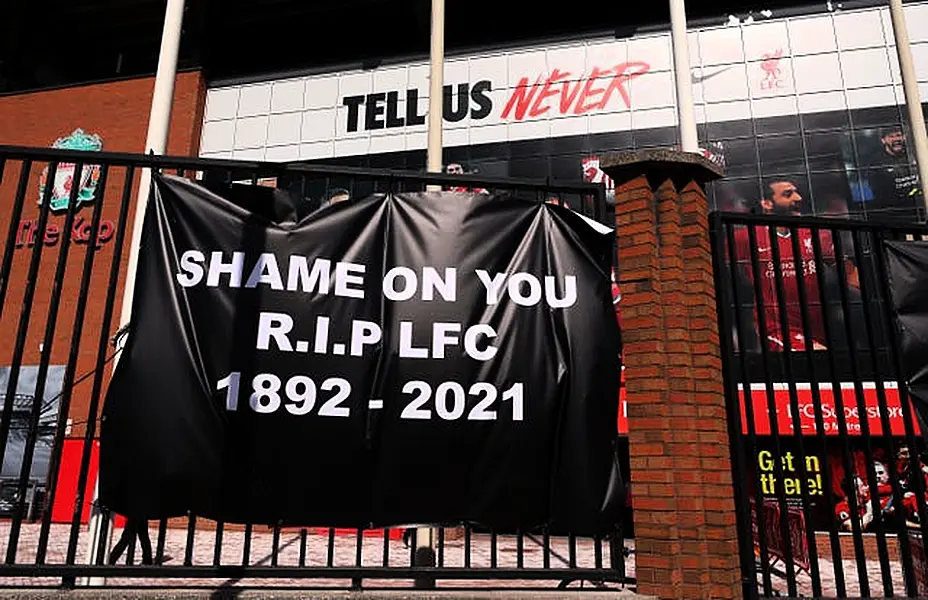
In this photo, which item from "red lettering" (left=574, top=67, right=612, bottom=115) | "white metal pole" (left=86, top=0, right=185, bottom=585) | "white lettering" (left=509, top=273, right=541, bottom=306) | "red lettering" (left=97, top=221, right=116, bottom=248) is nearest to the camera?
"white lettering" (left=509, top=273, right=541, bottom=306)

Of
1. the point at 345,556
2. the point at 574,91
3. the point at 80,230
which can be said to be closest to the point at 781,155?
the point at 574,91

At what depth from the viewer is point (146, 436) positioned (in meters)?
3.62

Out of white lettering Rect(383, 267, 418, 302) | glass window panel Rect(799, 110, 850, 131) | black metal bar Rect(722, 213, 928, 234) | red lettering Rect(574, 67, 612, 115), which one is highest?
red lettering Rect(574, 67, 612, 115)

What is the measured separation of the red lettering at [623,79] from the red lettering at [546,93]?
1295 millimetres

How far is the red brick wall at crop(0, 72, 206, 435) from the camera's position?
18.1 meters

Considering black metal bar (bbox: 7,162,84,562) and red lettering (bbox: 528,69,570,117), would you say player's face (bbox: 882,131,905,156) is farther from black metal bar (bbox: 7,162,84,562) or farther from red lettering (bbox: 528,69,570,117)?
black metal bar (bbox: 7,162,84,562)

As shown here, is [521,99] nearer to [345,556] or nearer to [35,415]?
[345,556]

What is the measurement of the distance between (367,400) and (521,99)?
15.9 meters

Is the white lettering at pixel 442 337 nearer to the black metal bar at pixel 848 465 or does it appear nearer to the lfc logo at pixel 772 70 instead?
the black metal bar at pixel 848 465

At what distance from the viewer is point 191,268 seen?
12.7ft

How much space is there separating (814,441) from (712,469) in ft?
38.2

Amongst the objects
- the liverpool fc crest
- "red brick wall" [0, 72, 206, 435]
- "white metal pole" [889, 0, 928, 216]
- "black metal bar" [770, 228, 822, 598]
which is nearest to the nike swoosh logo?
A: "white metal pole" [889, 0, 928, 216]

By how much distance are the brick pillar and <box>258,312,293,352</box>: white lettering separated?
2121mm

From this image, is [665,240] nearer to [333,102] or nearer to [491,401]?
[491,401]
